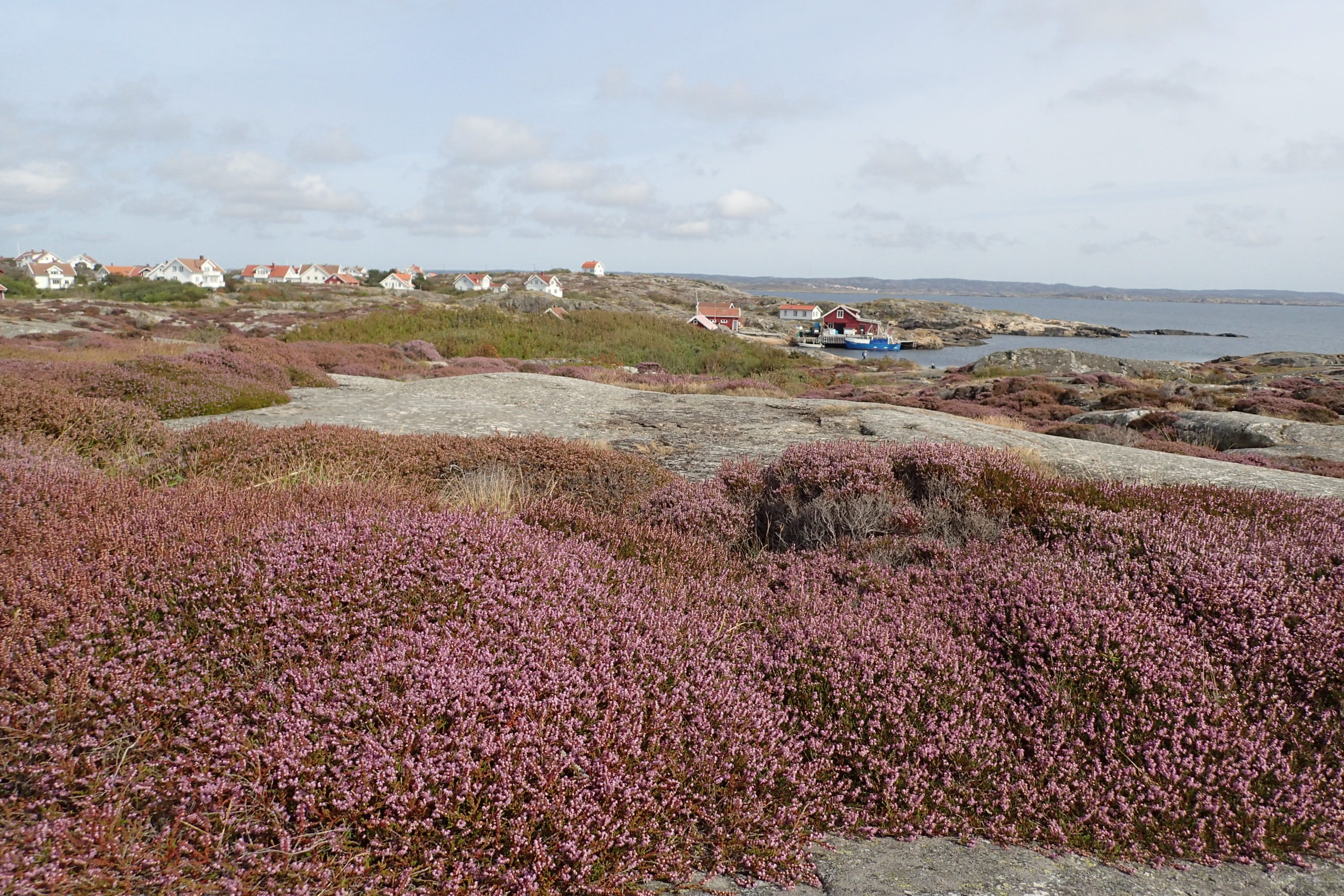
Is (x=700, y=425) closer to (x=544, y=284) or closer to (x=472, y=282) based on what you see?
(x=544, y=284)

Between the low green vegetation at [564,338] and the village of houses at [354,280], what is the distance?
4999 cm

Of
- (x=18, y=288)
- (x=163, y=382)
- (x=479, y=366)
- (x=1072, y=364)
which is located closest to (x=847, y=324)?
(x=1072, y=364)

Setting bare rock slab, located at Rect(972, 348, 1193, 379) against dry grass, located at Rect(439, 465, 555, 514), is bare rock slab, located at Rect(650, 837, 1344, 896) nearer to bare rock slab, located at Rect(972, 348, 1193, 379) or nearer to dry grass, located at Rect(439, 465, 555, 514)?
dry grass, located at Rect(439, 465, 555, 514)

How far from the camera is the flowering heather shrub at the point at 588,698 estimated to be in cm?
251

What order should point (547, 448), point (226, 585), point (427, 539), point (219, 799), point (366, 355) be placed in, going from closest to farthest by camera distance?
point (219, 799) < point (226, 585) < point (427, 539) < point (547, 448) < point (366, 355)

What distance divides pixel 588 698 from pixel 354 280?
151771 millimetres

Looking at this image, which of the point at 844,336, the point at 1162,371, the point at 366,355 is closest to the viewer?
the point at 366,355

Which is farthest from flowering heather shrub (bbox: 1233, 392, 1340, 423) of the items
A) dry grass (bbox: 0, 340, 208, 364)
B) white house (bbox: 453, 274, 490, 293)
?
white house (bbox: 453, 274, 490, 293)

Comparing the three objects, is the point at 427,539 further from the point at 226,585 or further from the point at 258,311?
the point at 258,311

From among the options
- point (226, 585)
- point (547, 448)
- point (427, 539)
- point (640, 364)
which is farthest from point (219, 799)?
point (640, 364)

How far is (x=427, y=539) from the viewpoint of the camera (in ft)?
12.4

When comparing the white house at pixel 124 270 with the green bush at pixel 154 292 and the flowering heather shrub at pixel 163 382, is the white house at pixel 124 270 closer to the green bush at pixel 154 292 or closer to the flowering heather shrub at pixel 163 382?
the green bush at pixel 154 292

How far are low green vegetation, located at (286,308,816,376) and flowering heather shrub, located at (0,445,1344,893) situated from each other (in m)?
26.6

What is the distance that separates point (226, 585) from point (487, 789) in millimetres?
1494
